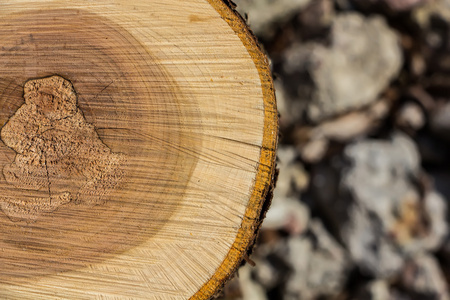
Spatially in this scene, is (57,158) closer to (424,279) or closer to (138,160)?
(138,160)

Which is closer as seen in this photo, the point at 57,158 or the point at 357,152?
the point at 57,158

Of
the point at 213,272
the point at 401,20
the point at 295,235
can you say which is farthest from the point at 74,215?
the point at 401,20

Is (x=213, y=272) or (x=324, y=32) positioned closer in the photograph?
(x=213, y=272)

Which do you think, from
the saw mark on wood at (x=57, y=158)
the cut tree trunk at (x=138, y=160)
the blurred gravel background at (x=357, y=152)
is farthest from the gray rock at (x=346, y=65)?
the saw mark on wood at (x=57, y=158)

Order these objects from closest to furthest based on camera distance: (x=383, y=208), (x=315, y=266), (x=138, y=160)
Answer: (x=138, y=160)
(x=383, y=208)
(x=315, y=266)

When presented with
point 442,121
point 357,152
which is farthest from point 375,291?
point 442,121

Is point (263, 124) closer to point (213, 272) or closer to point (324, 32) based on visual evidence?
point (213, 272)
